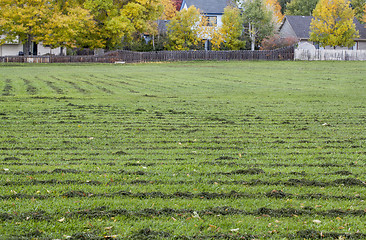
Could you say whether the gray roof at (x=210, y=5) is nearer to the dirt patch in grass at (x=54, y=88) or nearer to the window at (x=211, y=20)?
the window at (x=211, y=20)

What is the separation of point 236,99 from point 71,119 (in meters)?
7.92

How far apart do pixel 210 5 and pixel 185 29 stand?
10.4 m

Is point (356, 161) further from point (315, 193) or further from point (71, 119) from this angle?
point (71, 119)

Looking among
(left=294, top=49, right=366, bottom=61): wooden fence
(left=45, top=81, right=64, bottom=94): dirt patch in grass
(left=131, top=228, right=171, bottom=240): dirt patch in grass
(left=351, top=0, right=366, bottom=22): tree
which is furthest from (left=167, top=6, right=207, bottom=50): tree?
(left=131, top=228, right=171, bottom=240): dirt patch in grass

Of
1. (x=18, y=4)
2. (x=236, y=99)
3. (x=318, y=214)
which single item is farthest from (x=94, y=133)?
(x=18, y=4)

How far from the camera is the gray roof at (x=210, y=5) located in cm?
6850

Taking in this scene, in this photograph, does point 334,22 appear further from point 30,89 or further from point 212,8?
point 30,89

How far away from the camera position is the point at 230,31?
2398 inches

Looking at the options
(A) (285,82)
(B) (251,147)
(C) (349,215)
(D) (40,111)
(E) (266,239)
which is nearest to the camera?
(E) (266,239)

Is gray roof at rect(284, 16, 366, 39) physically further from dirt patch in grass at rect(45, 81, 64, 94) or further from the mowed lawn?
the mowed lawn

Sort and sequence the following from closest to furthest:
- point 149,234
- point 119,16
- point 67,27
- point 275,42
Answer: point 149,234 → point 67,27 → point 119,16 → point 275,42

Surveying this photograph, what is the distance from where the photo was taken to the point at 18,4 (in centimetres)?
5016

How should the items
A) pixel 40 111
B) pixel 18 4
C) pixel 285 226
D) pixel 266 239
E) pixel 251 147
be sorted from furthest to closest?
pixel 18 4, pixel 40 111, pixel 251 147, pixel 285 226, pixel 266 239

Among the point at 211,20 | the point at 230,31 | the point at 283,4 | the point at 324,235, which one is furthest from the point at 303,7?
the point at 324,235
